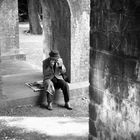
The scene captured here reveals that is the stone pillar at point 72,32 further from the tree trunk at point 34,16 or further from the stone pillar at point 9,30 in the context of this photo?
the tree trunk at point 34,16

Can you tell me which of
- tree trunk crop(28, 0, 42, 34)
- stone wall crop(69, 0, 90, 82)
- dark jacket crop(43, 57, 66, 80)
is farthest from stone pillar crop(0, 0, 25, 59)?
tree trunk crop(28, 0, 42, 34)

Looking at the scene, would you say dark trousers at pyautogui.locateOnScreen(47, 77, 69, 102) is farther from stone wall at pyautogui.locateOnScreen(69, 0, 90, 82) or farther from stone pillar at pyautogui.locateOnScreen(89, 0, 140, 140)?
stone pillar at pyautogui.locateOnScreen(89, 0, 140, 140)

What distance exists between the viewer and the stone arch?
26.8 feet

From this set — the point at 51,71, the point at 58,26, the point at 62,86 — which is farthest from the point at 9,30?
the point at 62,86

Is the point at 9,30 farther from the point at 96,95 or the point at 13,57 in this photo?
the point at 96,95

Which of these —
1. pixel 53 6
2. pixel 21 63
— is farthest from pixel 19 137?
pixel 21 63

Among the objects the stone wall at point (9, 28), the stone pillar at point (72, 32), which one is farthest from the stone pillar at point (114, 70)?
the stone wall at point (9, 28)

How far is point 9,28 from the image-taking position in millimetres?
11594

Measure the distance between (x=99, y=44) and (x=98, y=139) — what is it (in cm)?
104

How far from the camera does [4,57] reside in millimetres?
11578

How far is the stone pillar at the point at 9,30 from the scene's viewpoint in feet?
37.2

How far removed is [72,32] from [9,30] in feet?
13.9

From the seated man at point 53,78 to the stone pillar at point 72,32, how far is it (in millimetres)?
678

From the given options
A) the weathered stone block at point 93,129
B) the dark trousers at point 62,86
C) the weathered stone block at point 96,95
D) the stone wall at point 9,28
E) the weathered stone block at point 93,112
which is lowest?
the dark trousers at point 62,86
